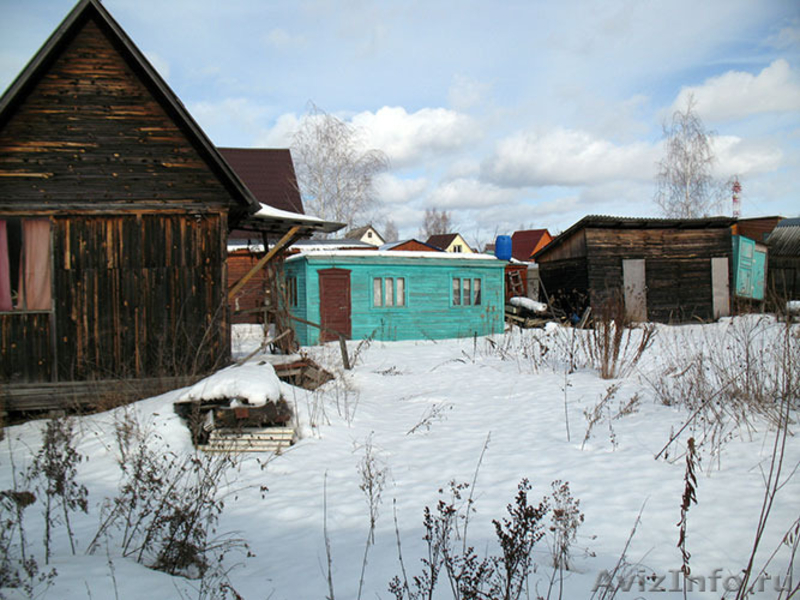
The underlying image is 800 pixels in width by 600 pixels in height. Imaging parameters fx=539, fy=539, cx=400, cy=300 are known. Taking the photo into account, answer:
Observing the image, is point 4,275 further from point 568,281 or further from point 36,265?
point 568,281

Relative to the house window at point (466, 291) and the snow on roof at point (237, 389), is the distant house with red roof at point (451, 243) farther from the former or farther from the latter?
the snow on roof at point (237, 389)

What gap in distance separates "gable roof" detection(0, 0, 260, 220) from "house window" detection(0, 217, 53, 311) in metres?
1.62

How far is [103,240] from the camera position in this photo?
27.7 feet

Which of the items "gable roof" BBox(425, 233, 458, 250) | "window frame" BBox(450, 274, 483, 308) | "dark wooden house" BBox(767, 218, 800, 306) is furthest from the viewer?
"gable roof" BBox(425, 233, 458, 250)

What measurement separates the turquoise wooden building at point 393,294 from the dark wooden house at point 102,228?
325 inches

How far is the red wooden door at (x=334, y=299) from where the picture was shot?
A: 683 inches

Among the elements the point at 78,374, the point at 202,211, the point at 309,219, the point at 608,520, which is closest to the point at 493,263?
the point at 309,219

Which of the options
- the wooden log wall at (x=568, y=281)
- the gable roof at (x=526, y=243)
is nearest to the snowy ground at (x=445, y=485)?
the wooden log wall at (x=568, y=281)

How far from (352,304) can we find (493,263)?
541cm

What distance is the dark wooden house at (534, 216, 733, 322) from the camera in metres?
20.5

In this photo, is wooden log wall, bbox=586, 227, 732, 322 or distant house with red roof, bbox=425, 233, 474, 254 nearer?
wooden log wall, bbox=586, 227, 732, 322

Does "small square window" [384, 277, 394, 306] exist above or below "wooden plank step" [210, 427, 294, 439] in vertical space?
above

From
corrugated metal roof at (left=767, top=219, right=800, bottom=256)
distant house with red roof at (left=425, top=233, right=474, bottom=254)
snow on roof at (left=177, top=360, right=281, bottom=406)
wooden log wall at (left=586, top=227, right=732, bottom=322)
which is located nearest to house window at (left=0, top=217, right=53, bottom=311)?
snow on roof at (left=177, top=360, right=281, bottom=406)

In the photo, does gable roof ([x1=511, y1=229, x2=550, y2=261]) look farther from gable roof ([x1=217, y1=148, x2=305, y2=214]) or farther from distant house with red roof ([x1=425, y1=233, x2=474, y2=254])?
gable roof ([x1=217, y1=148, x2=305, y2=214])
